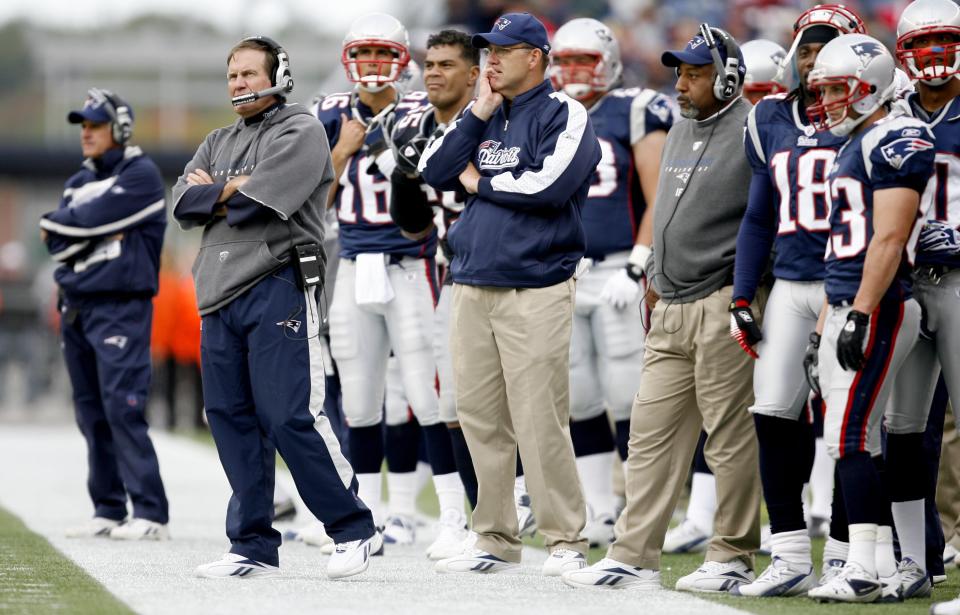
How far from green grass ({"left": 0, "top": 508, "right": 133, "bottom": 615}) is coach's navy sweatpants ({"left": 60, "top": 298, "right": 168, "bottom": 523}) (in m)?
0.50

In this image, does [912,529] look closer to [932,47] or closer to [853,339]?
[853,339]

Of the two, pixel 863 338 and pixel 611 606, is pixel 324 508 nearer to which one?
pixel 611 606

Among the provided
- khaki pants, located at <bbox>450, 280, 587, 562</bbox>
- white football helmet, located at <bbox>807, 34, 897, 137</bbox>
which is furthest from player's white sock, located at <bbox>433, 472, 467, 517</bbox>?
white football helmet, located at <bbox>807, 34, 897, 137</bbox>

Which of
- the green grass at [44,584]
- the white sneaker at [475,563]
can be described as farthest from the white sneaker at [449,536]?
the green grass at [44,584]

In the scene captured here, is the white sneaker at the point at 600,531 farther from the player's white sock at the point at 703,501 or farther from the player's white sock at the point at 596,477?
the player's white sock at the point at 703,501

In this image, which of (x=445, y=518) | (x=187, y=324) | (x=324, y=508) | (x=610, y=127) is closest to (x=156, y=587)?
(x=324, y=508)

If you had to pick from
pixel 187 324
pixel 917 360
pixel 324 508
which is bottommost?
pixel 187 324

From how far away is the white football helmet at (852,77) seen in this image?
504cm

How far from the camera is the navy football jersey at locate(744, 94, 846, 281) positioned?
5.27 meters

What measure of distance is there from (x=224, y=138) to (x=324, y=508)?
1.40 m

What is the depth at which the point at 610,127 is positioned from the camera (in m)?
7.26

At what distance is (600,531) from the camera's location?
7141 mm

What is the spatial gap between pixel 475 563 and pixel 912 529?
61.3 inches

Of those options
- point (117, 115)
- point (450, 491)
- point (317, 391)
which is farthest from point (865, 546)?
point (117, 115)
